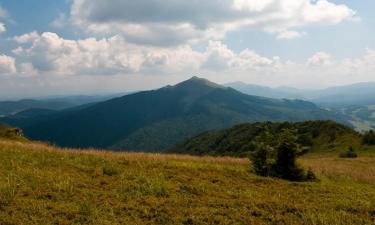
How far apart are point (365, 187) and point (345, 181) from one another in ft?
7.41

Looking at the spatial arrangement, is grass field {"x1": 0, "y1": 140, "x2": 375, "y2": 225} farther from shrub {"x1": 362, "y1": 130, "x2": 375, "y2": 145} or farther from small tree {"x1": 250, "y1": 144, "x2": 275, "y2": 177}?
shrub {"x1": 362, "y1": 130, "x2": 375, "y2": 145}

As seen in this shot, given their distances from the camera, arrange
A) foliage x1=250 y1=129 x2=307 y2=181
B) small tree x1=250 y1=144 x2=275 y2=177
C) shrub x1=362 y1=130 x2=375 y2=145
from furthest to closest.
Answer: shrub x1=362 y1=130 x2=375 y2=145
small tree x1=250 y1=144 x2=275 y2=177
foliage x1=250 y1=129 x2=307 y2=181

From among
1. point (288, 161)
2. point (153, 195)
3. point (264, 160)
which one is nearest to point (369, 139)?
point (288, 161)

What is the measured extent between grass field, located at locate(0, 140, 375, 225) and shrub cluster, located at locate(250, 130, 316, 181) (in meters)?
1.01

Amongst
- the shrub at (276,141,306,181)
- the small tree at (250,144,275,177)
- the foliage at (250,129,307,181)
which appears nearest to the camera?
the shrub at (276,141,306,181)

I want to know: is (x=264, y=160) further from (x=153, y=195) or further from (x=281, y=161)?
(x=153, y=195)

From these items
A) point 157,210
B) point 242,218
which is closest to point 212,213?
point 242,218

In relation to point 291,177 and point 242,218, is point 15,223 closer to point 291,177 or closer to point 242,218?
point 242,218

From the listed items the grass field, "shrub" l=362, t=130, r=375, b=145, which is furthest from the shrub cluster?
"shrub" l=362, t=130, r=375, b=145

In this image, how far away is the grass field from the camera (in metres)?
13.9

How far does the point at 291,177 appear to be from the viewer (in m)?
24.2

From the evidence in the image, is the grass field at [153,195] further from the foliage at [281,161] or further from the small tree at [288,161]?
the small tree at [288,161]

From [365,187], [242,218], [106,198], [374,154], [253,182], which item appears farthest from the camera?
[374,154]

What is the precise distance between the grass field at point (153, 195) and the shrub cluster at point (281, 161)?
3.30 feet
